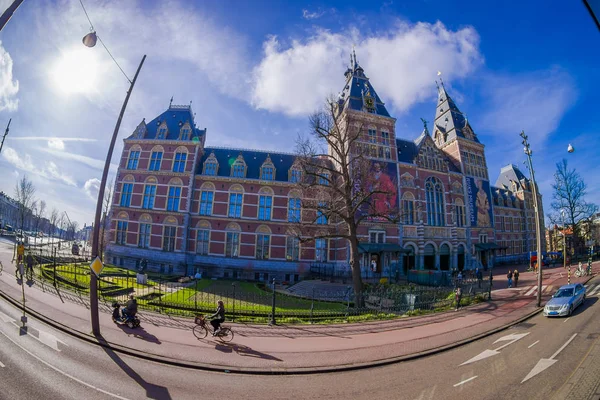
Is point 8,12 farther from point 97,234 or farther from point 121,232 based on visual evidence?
point 121,232

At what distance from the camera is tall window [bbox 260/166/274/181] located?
113 ft

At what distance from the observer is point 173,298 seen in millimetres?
17141

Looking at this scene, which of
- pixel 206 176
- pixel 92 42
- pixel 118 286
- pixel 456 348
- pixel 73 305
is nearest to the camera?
pixel 92 42

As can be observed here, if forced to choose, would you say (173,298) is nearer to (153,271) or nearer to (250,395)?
(250,395)

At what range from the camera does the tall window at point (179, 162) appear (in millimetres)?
33156

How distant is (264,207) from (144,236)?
16.1 m

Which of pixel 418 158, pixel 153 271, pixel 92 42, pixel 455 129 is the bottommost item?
pixel 153 271

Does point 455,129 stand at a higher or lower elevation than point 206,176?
higher

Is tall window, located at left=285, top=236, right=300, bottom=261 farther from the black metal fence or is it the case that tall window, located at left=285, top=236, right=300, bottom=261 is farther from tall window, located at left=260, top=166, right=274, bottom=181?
the black metal fence

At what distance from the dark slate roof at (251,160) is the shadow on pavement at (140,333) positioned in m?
24.8

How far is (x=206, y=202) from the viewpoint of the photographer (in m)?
33.1

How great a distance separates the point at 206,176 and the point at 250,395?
3003cm

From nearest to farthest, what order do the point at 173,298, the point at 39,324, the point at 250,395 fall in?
1. the point at 250,395
2. the point at 39,324
3. the point at 173,298

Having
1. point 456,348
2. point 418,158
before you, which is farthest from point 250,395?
point 418,158
